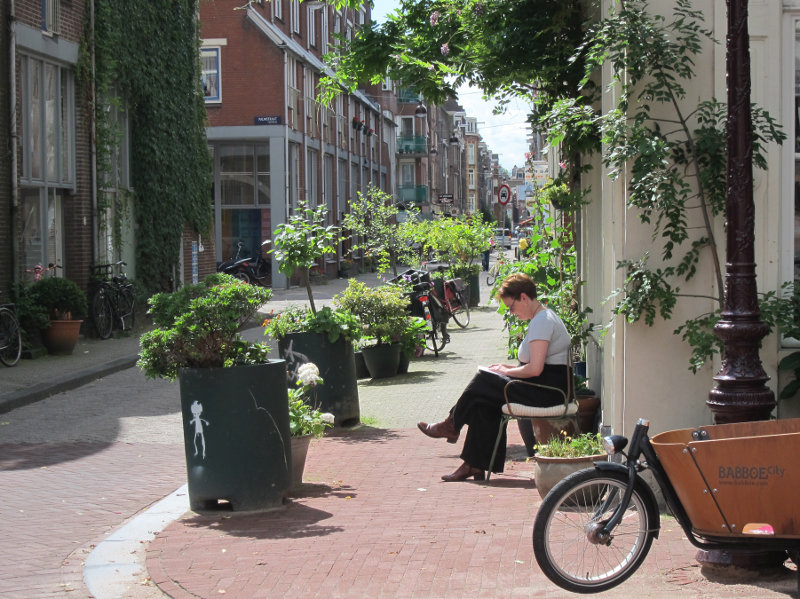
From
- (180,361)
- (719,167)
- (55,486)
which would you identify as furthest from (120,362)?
(719,167)

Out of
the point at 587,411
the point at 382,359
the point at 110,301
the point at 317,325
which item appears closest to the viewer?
the point at 587,411

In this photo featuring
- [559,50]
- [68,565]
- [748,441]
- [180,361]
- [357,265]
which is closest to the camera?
[748,441]

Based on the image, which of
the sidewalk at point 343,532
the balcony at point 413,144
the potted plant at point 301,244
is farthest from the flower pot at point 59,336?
the balcony at point 413,144

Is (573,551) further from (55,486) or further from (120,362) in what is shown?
(120,362)

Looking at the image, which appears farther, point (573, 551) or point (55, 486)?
point (55, 486)

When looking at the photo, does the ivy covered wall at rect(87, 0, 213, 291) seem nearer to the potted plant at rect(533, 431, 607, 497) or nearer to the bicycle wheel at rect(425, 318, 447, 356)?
the bicycle wheel at rect(425, 318, 447, 356)

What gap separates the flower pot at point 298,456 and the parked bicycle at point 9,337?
801 cm

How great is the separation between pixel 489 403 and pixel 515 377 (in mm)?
Result: 263

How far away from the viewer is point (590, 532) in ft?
15.0

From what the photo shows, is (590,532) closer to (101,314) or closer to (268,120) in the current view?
(101,314)

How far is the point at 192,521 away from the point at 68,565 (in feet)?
2.97

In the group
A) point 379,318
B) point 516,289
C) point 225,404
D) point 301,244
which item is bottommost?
point 225,404

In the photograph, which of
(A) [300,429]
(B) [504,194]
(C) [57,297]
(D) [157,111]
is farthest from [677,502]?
(B) [504,194]

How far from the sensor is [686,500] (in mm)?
4371
